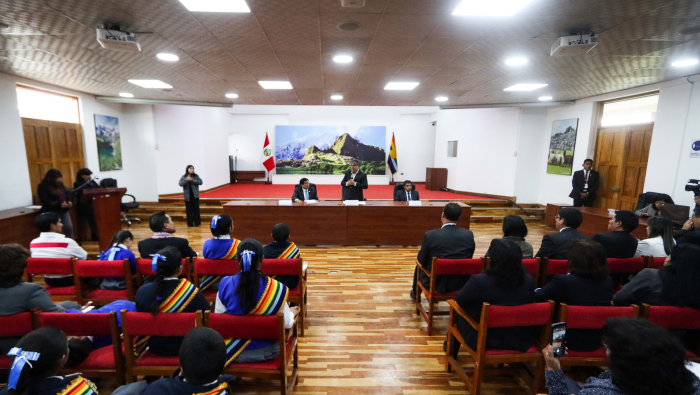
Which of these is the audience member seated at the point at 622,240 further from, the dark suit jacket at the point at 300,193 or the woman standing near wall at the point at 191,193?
the woman standing near wall at the point at 191,193

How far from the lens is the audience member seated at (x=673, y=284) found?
1.99 metres

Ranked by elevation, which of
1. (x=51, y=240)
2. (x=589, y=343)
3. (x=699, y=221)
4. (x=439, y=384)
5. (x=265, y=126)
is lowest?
(x=439, y=384)

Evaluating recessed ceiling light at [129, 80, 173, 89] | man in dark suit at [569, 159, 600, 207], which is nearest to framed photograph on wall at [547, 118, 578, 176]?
man in dark suit at [569, 159, 600, 207]

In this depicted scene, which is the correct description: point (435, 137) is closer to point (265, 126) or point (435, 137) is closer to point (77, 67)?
point (265, 126)

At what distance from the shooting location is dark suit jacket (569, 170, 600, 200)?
7.23 metres

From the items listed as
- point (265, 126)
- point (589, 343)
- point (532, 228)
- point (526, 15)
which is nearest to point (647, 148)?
point (532, 228)

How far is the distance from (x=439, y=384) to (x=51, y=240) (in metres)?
3.86

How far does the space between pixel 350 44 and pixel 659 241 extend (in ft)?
13.0

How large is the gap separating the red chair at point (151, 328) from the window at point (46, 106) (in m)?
6.41

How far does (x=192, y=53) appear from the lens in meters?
4.21

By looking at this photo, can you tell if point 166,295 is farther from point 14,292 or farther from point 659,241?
point 659,241

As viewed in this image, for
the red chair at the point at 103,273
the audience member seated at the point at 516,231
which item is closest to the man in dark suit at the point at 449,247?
the audience member seated at the point at 516,231

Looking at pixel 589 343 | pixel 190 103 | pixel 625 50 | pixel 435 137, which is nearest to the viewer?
pixel 589 343

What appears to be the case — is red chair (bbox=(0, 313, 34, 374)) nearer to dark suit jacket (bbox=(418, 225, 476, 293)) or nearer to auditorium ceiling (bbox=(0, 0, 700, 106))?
auditorium ceiling (bbox=(0, 0, 700, 106))
